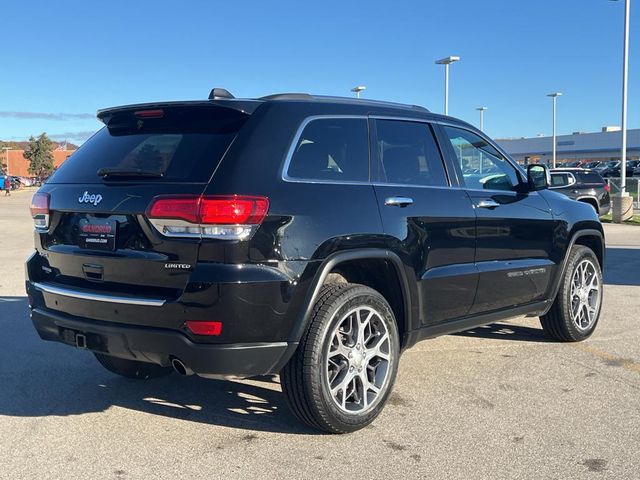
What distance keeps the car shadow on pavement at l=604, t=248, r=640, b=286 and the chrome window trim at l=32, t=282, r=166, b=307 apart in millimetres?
7425

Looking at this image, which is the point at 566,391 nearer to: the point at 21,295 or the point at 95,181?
the point at 95,181

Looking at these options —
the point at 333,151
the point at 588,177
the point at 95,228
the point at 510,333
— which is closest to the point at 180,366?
the point at 95,228

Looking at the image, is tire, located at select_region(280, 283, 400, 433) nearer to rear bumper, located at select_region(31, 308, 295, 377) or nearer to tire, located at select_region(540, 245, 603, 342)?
rear bumper, located at select_region(31, 308, 295, 377)

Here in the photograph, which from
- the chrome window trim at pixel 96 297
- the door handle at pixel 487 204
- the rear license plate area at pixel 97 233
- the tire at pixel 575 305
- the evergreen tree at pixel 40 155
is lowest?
the tire at pixel 575 305

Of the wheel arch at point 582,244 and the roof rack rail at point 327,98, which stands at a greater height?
the roof rack rail at point 327,98

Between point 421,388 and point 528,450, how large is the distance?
1.16 m

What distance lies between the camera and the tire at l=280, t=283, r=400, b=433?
3732 mm

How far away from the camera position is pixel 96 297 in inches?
147

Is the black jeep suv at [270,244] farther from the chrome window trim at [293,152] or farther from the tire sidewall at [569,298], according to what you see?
the tire sidewall at [569,298]

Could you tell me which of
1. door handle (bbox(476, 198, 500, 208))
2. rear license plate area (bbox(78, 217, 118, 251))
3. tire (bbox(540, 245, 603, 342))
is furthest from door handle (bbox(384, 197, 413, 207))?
tire (bbox(540, 245, 603, 342))

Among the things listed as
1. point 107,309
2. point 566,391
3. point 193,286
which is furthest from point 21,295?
point 566,391

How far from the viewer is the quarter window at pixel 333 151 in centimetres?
387

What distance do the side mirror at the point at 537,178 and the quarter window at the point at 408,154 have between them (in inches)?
43.7

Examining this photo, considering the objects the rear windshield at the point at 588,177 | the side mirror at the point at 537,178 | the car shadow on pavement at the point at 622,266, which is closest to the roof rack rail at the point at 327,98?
the side mirror at the point at 537,178
